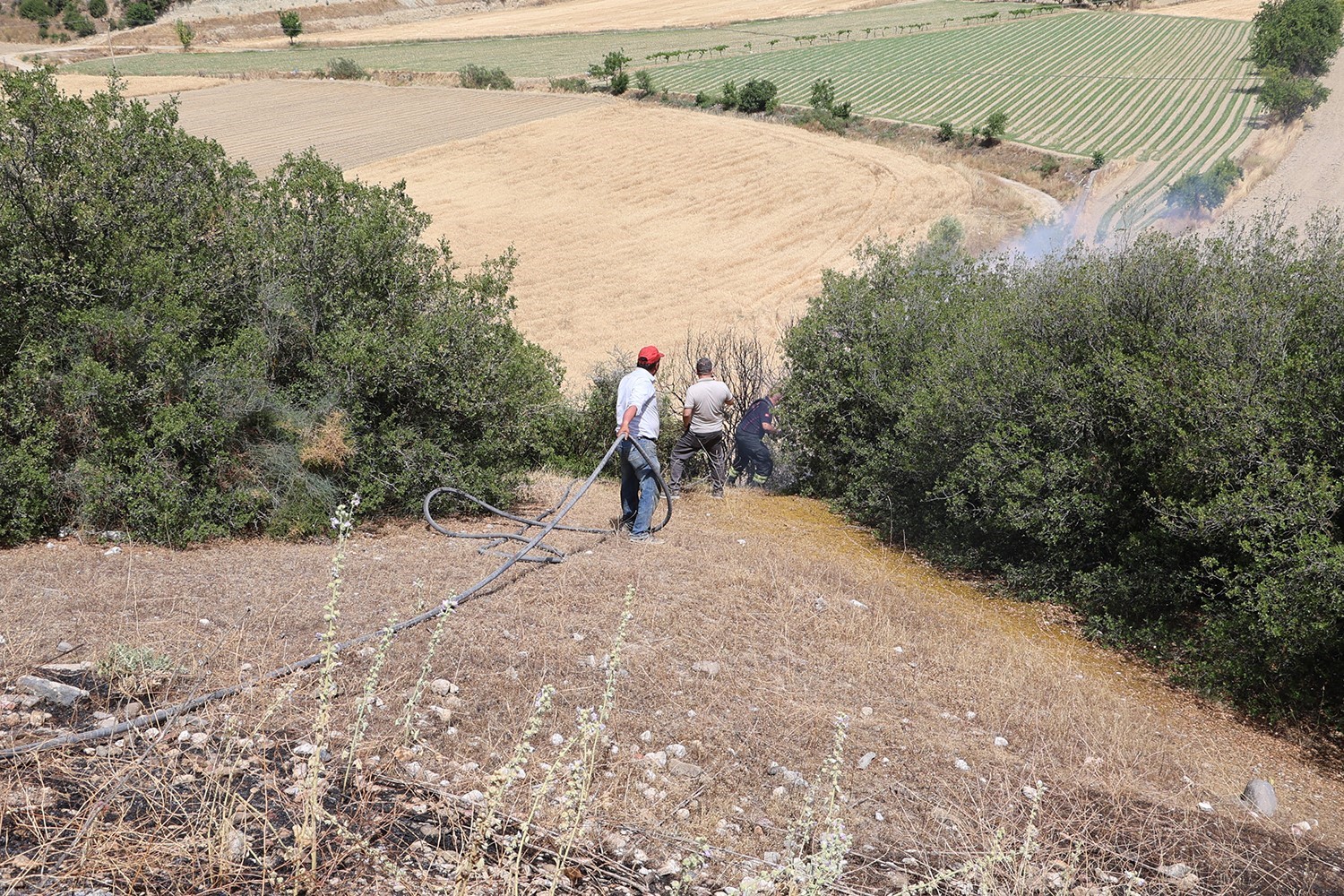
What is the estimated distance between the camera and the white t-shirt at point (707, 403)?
12.1 meters

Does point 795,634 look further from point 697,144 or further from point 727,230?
point 697,144

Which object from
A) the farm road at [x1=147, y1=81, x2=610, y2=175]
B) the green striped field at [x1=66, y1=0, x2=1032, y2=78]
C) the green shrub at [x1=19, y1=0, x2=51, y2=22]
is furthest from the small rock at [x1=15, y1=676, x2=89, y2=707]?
the green shrub at [x1=19, y1=0, x2=51, y2=22]

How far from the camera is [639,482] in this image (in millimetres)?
9961

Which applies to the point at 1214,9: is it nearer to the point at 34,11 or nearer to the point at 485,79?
the point at 485,79

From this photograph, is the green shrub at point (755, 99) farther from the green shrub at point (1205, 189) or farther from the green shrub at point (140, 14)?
the green shrub at point (140, 14)

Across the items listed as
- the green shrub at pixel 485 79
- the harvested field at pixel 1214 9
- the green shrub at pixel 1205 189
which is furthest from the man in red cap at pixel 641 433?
the harvested field at pixel 1214 9

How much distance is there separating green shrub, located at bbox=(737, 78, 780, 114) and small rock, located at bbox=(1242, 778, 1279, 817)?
158ft

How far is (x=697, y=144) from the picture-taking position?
44.6m

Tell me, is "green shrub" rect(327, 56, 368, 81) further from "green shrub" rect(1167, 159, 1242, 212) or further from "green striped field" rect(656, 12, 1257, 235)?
"green shrub" rect(1167, 159, 1242, 212)

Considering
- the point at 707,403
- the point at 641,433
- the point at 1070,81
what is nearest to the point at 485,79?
the point at 1070,81

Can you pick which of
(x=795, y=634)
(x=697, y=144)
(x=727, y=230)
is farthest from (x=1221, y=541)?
(x=697, y=144)

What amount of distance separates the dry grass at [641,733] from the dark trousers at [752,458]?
499 centimetres

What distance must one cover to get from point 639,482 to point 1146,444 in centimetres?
502

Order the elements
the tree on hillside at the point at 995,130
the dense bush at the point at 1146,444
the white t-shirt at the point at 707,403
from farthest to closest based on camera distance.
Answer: the tree on hillside at the point at 995,130 → the white t-shirt at the point at 707,403 → the dense bush at the point at 1146,444
